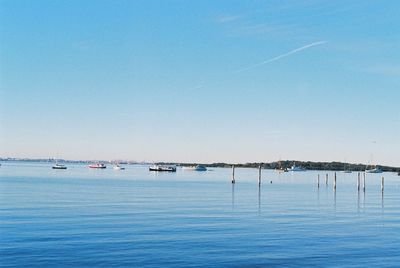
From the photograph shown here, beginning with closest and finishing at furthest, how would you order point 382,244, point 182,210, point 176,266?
point 176,266 → point 382,244 → point 182,210

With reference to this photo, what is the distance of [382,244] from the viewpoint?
37.3 meters

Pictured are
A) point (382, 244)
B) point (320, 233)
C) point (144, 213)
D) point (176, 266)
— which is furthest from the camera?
point (144, 213)

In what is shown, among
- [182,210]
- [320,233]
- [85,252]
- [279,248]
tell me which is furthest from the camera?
A: [182,210]

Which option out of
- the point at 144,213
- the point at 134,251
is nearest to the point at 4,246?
the point at 134,251

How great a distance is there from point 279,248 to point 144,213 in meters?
23.6

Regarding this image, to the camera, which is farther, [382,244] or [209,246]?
[382,244]

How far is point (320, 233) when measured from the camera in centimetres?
4191

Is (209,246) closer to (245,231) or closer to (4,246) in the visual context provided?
(245,231)

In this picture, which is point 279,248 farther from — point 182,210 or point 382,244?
point 182,210

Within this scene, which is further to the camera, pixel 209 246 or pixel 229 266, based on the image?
pixel 209 246

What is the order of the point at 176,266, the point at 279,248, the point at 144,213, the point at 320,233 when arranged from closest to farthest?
1. the point at 176,266
2. the point at 279,248
3. the point at 320,233
4. the point at 144,213

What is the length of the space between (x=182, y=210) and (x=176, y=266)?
31.4m

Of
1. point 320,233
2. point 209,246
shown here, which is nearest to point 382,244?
point 320,233

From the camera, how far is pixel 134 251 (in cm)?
3164
